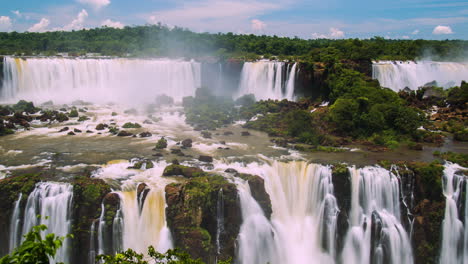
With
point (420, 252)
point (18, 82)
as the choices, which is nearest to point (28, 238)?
point (420, 252)

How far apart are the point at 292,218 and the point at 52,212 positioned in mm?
9304

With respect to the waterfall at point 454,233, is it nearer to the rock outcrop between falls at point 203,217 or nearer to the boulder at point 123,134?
the rock outcrop between falls at point 203,217

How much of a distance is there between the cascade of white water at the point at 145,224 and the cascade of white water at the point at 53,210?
1871 millimetres

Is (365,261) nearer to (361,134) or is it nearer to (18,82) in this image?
(361,134)

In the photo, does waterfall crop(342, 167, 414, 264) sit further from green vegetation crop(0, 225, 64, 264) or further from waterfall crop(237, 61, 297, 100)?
waterfall crop(237, 61, 297, 100)

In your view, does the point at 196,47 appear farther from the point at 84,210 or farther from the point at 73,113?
the point at 84,210

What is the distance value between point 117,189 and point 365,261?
33.6ft

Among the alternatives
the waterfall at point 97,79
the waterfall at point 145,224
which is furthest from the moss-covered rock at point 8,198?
the waterfall at point 97,79

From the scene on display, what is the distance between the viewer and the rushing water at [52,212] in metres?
13.3

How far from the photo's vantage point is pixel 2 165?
1683 centimetres

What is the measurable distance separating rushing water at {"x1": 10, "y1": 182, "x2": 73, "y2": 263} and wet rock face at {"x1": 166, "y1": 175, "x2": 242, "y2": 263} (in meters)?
3.55

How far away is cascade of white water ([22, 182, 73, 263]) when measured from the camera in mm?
13289

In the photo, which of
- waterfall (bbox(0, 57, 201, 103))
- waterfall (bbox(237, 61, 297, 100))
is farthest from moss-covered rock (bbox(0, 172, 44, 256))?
waterfall (bbox(237, 61, 297, 100))

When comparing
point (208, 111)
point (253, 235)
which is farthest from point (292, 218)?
point (208, 111)
